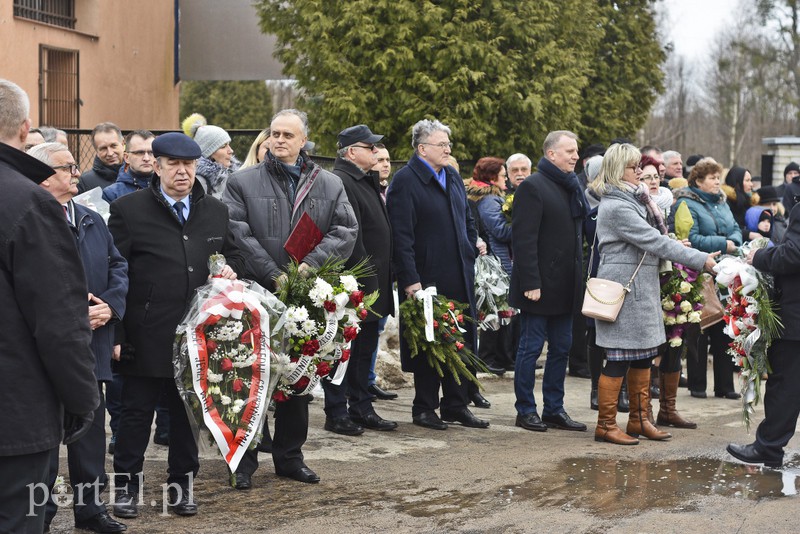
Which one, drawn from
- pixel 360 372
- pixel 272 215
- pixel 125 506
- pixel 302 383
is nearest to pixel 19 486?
pixel 125 506

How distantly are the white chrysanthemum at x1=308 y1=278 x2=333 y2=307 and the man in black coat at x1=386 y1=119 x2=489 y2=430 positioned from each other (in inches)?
80.2

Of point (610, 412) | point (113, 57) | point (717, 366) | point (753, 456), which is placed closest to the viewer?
point (753, 456)

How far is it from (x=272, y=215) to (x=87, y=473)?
2105mm

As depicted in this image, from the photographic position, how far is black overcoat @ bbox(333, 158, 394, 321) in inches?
324

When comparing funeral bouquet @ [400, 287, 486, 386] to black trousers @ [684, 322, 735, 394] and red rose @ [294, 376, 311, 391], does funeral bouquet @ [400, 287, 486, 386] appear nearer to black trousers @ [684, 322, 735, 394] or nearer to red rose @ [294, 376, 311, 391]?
red rose @ [294, 376, 311, 391]

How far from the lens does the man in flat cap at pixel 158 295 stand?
19.8 ft

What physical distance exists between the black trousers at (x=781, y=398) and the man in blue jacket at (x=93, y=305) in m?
4.25

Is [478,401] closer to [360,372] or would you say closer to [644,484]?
[360,372]

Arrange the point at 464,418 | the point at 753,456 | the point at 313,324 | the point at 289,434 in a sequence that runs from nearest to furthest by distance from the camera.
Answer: the point at 313,324 → the point at 289,434 → the point at 753,456 → the point at 464,418

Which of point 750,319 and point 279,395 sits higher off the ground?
point 750,319

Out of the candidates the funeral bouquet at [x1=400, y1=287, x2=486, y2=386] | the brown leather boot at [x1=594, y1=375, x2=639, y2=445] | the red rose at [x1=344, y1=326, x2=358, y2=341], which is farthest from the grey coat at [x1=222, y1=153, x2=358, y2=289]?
the brown leather boot at [x1=594, y1=375, x2=639, y2=445]

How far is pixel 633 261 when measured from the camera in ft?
26.8

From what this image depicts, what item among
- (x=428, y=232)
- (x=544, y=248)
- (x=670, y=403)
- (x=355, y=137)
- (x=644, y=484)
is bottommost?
(x=644, y=484)

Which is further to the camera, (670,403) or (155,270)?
(670,403)
